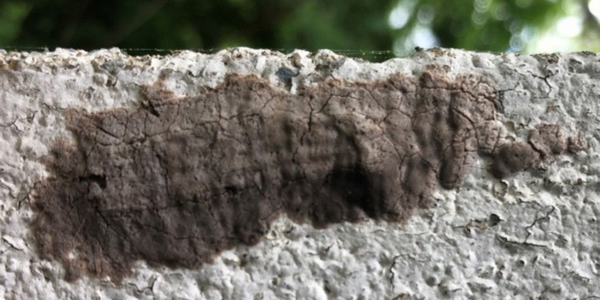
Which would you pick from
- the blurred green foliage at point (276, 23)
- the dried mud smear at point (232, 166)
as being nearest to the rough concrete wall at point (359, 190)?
the dried mud smear at point (232, 166)

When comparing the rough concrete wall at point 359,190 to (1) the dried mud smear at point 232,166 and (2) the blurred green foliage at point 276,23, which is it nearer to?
(1) the dried mud smear at point 232,166

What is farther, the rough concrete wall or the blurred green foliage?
the blurred green foliage

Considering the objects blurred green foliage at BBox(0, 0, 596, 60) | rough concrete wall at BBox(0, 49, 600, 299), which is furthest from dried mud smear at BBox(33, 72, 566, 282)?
blurred green foliage at BBox(0, 0, 596, 60)

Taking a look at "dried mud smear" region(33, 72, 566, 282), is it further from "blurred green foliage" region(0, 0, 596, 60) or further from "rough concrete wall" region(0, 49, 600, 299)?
"blurred green foliage" region(0, 0, 596, 60)

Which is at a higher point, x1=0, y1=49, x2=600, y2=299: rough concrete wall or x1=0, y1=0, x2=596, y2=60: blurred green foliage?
x1=0, y1=0, x2=596, y2=60: blurred green foliage

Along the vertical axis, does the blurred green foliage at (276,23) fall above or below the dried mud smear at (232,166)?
above

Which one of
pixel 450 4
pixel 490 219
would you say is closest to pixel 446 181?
pixel 490 219

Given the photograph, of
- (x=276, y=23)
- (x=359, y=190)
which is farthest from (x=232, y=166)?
(x=276, y=23)

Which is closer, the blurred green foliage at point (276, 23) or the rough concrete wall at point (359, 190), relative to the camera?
the rough concrete wall at point (359, 190)
